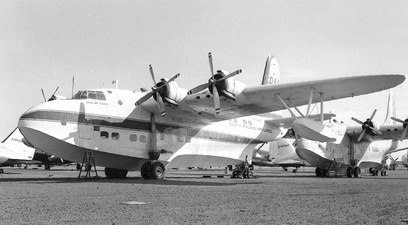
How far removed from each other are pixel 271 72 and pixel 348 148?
35.3 ft

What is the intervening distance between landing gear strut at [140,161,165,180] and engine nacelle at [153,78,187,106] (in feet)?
10.9

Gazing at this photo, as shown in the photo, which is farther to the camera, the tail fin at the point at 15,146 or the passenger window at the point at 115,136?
the tail fin at the point at 15,146

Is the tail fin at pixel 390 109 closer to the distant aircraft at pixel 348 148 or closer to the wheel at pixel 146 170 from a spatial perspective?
the distant aircraft at pixel 348 148

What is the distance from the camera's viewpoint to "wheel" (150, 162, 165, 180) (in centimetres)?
1834

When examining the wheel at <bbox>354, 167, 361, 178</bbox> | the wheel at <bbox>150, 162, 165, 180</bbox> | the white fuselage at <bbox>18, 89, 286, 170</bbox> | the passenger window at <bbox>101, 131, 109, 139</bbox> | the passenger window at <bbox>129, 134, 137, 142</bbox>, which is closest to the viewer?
the white fuselage at <bbox>18, 89, 286, 170</bbox>

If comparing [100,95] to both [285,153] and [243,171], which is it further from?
[285,153]

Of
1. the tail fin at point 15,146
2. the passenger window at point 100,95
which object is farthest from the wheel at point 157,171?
the tail fin at point 15,146

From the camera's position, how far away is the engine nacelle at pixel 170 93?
686 inches

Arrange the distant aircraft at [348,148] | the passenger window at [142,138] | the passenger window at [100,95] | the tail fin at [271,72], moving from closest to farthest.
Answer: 1. the passenger window at [100,95]
2. the passenger window at [142,138]
3. the tail fin at [271,72]
4. the distant aircraft at [348,148]

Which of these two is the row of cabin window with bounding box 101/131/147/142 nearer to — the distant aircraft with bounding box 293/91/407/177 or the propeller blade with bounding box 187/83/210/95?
the propeller blade with bounding box 187/83/210/95

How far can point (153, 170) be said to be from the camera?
60.2 feet

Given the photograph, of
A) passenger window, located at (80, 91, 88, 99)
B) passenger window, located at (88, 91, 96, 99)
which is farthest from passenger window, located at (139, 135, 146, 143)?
passenger window, located at (80, 91, 88, 99)

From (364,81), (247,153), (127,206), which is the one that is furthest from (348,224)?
(247,153)

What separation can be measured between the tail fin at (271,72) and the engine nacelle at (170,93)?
28.5 feet
